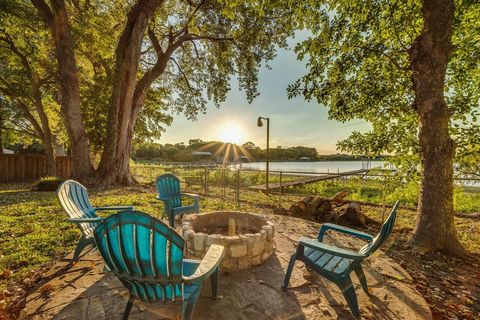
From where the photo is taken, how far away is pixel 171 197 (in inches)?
179

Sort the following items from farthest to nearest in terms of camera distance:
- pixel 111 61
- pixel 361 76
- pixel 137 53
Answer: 1. pixel 111 61
2. pixel 137 53
3. pixel 361 76

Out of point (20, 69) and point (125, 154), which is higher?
point (20, 69)

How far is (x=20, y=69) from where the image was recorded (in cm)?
1046

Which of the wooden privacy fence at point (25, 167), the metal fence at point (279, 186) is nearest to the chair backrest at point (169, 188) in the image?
the metal fence at point (279, 186)

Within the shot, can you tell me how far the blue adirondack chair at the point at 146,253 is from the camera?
57.7 inches

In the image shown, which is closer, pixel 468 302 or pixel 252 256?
pixel 468 302

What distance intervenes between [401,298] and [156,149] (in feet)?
171

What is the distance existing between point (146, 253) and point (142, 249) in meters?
0.04

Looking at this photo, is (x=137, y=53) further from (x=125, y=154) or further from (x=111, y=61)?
(x=125, y=154)

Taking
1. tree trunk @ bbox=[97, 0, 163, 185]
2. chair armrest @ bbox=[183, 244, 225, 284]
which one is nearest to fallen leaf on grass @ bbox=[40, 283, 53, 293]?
chair armrest @ bbox=[183, 244, 225, 284]

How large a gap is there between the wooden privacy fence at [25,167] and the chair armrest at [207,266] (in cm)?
1483

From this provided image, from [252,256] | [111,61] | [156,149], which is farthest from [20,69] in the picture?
[156,149]

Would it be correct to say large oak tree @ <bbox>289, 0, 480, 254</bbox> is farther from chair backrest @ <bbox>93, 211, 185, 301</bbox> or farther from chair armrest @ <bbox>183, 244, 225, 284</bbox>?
chair backrest @ <bbox>93, 211, 185, 301</bbox>

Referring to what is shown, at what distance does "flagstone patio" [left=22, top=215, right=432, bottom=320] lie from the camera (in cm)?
199
